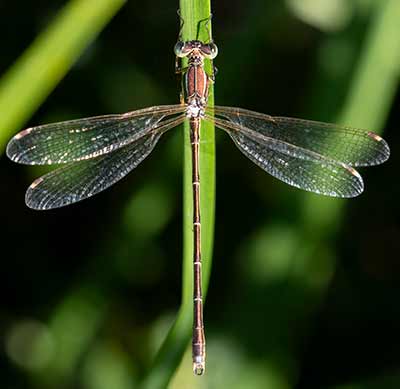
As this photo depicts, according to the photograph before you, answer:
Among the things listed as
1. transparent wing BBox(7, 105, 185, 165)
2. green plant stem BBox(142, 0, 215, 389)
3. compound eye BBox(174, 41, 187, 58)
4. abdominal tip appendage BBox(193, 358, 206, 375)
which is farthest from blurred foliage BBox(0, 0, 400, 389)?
compound eye BBox(174, 41, 187, 58)

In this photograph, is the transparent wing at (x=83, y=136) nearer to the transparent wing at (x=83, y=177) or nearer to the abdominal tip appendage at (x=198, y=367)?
the transparent wing at (x=83, y=177)

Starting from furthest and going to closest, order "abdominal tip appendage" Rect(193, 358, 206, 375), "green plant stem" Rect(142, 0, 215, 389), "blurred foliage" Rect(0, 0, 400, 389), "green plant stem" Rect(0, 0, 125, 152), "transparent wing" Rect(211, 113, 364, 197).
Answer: "blurred foliage" Rect(0, 0, 400, 389)
"transparent wing" Rect(211, 113, 364, 197)
"abdominal tip appendage" Rect(193, 358, 206, 375)
"green plant stem" Rect(142, 0, 215, 389)
"green plant stem" Rect(0, 0, 125, 152)

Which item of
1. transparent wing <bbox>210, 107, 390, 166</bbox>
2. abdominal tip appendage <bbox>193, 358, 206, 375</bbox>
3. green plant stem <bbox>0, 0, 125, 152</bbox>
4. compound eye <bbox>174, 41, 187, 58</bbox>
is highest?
transparent wing <bbox>210, 107, 390, 166</bbox>

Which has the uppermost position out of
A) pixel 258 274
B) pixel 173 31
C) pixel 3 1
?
pixel 173 31

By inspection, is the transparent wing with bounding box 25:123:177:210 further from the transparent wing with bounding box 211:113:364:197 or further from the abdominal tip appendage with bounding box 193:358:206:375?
the abdominal tip appendage with bounding box 193:358:206:375

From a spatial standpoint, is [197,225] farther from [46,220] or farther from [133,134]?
[46,220]

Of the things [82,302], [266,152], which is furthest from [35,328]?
[266,152]
